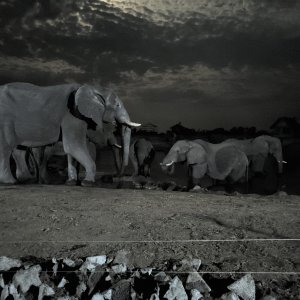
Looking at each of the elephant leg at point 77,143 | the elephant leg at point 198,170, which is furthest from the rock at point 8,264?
the elephant leg at point 198,170

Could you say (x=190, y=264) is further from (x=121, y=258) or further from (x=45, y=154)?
(x=45, y=154)

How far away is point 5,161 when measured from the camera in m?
10.1

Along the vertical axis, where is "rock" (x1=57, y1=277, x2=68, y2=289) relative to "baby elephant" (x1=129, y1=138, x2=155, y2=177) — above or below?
above

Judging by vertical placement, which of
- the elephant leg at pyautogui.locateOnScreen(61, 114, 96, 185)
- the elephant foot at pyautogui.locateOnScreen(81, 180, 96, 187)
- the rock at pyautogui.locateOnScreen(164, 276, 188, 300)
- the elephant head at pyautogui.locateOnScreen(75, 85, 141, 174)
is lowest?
the elephant foot at pyautogui.locateOnScreen(81, 180, 96, 187)

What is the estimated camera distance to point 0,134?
10.3m

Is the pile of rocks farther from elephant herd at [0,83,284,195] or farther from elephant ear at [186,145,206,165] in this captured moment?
elephant ear at [186,145,206,165]

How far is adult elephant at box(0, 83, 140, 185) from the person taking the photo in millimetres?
9992

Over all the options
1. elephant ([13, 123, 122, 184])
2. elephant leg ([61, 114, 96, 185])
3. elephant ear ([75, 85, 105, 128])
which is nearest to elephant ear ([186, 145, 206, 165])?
elephant ([13, 123, 122, 184])

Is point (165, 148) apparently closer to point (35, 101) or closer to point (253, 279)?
point (35, 101)

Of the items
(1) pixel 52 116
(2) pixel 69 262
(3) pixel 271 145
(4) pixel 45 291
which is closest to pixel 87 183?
(1) pixel 52 116

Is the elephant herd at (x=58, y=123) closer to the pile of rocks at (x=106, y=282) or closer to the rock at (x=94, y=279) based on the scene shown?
the pile of rocks at (x=106, y=282)

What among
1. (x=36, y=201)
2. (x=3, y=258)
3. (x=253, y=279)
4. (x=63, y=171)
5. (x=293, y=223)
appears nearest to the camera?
(x=253, y=279)

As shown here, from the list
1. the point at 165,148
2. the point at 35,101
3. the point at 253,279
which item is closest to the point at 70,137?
the point at 35,101

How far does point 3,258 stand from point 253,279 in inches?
89.4
